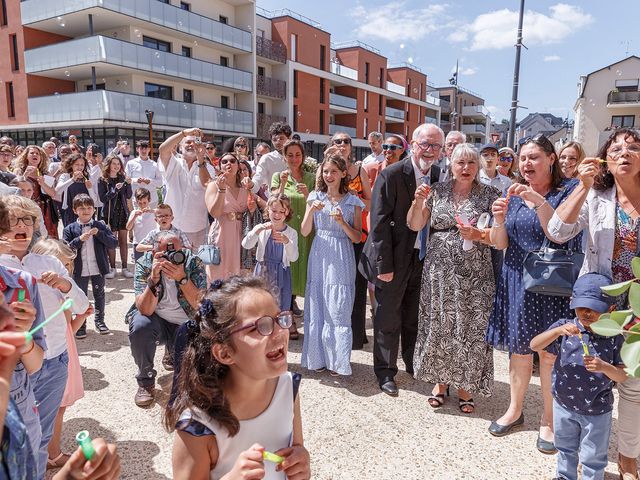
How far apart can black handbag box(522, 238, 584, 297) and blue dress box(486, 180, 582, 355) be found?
112mm

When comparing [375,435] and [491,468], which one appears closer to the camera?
[491,468]

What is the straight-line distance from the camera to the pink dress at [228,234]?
5012 millimetres

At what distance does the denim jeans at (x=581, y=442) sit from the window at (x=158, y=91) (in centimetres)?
2236

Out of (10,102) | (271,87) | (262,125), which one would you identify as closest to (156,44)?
(262,125)

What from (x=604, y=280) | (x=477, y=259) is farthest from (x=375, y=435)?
(x=604, y=280)

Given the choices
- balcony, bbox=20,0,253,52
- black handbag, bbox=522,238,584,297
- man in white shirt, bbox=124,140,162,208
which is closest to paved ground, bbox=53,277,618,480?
black handbag, bbox=522,238,584,297

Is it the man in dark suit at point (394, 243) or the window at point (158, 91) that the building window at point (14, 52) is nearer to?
the window at point (158, 91)

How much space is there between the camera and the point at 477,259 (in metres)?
3.36

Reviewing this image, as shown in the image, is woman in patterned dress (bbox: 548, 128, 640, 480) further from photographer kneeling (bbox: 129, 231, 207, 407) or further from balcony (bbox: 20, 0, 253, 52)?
balcony (bbox: 20, 0, 253, 52)

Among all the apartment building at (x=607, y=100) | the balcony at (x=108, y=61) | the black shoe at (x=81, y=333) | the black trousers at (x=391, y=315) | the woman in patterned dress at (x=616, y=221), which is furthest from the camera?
the apartment building at (x=607, y=100)

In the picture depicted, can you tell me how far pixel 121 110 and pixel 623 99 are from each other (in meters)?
36.7

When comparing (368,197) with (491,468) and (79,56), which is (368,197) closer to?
(491,468)

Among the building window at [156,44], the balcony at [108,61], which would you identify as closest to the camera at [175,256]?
the balcony at [108,61]

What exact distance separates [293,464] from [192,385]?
1.58ft
